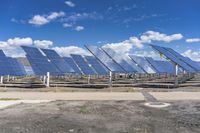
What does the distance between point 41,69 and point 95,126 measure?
73.7ft

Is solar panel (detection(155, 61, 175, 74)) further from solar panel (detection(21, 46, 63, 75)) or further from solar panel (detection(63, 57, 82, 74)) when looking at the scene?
solar panel (detection(21, 46, 63, 75))

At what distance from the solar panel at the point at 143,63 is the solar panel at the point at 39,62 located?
59.4 ft

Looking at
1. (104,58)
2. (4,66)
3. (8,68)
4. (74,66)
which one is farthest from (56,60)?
(4,66)

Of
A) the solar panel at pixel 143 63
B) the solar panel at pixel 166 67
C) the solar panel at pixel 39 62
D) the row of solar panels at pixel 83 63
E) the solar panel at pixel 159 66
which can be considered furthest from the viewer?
the solar panel at pixel 166 67

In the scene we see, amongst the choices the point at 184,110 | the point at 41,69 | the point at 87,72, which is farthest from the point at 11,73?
the point at 184,110

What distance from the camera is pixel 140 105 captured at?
60.0 feet

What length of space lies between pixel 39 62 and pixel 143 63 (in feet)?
80.3

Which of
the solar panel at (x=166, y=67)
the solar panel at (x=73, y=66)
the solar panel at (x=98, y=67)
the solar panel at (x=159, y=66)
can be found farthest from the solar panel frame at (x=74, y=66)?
the solar panel at (x=166, y=67)

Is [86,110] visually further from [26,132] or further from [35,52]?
[35,52]

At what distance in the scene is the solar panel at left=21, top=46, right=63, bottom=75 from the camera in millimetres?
33781

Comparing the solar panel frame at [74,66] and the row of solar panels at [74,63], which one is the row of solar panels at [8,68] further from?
the solar panel frame at [74,66]

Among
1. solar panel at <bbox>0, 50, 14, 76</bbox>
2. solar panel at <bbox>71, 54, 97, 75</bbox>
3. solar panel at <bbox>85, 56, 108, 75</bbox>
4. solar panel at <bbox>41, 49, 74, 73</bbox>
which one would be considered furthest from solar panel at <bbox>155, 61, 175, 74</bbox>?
solar panel at <bbox>0, 50, 14, 76</bbox>

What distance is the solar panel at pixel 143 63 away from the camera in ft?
172

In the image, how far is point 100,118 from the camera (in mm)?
14031
